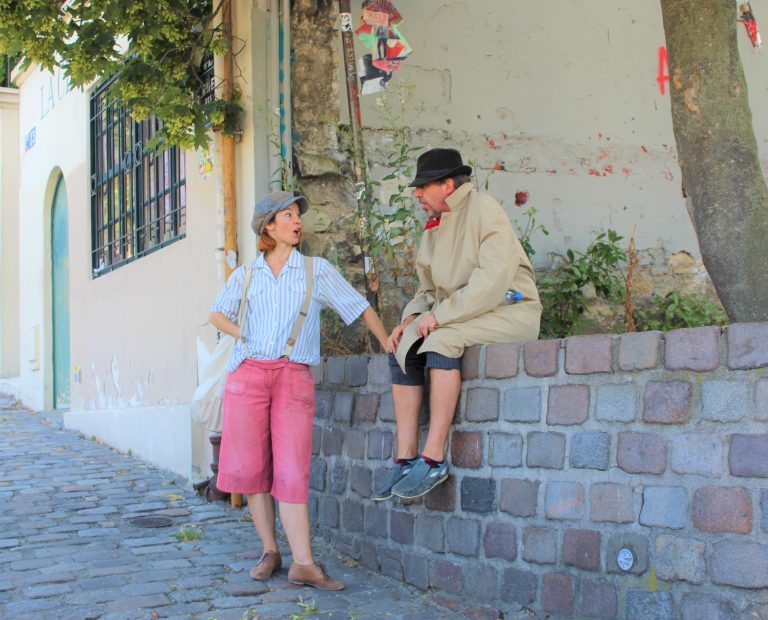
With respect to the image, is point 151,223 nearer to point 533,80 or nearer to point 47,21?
point 47,21

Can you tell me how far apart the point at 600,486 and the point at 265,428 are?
181 cm

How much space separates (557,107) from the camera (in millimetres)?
7781

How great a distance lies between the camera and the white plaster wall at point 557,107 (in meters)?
7.36

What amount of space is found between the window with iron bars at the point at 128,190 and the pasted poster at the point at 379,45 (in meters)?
2.06

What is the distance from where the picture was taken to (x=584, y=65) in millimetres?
7902

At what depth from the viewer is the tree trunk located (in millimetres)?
4156

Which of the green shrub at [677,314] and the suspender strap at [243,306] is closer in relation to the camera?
the suspender strap at [243,306]

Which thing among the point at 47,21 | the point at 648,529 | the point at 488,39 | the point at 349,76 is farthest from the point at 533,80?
the point at 648,529

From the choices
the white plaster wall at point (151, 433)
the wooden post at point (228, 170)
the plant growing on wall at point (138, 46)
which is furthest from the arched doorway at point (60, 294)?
A: the wooden post at point (228, 170)

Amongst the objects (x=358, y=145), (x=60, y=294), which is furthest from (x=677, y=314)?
(x=60, y=294)

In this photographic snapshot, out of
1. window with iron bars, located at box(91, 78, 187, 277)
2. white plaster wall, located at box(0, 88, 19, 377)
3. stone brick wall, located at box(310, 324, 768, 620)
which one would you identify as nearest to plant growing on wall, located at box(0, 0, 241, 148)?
window with iron bars, located at box(91, 78, 187, 277)

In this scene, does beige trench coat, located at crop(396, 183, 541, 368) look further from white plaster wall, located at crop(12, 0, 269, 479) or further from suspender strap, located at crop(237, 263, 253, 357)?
white plaster wall, located at crop(12, 0, 269, 479)

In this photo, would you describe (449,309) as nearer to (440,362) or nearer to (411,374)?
(440,362)

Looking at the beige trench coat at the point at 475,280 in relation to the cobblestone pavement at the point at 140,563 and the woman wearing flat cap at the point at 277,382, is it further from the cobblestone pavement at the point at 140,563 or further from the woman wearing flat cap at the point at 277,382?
the cobblestone pavement at the point at 140,563
